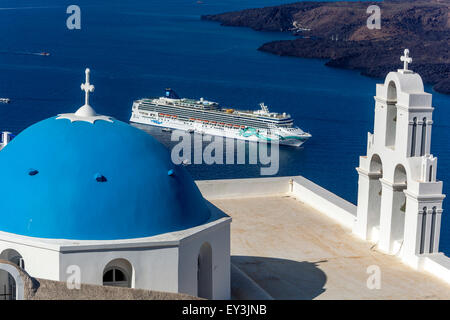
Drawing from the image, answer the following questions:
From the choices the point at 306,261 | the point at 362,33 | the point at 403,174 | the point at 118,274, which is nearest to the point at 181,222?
the point at 118,274

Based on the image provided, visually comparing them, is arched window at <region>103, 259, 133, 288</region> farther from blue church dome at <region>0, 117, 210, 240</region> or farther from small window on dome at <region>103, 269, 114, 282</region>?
blue church dome at <region>0, 117, 210, 240</region>

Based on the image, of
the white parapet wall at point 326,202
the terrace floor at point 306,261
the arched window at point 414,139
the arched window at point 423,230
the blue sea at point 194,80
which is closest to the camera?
the terrace floor at point 306,261

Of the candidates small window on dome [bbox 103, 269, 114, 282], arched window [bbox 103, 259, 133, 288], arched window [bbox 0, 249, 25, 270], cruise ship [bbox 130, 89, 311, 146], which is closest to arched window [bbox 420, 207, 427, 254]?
arched window [bbox 103, 259, 133, 288]

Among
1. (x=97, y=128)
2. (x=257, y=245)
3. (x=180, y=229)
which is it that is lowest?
(x=257, y=245)

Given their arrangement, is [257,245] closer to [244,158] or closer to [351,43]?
[244,158]

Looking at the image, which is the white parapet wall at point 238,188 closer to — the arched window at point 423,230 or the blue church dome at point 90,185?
the arched window at point 423,230

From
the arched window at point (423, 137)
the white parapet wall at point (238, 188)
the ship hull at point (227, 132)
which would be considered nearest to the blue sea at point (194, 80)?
the ship hull at point (227, 132)

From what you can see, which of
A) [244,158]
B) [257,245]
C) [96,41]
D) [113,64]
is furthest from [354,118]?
[257,245]
